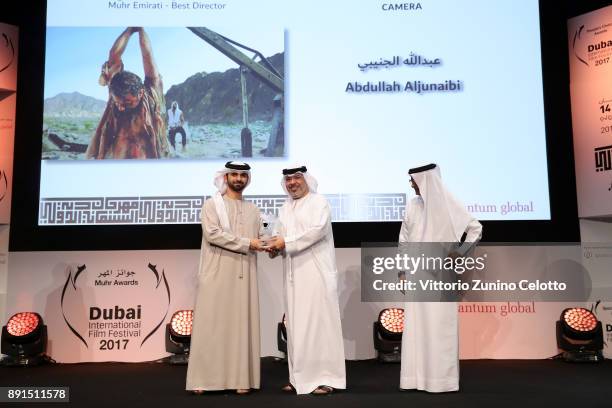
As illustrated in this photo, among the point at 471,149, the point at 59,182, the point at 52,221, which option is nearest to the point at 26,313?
the point at 52,221

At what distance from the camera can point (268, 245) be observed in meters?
3.65

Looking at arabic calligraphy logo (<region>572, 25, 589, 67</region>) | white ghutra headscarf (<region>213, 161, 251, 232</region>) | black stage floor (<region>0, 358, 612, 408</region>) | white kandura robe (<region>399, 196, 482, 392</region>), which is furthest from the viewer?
arabic calligraphy logo (<region>572, 25, 589, 67</region>)

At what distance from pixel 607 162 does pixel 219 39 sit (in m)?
3.48

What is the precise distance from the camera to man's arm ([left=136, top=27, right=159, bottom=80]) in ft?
17.2

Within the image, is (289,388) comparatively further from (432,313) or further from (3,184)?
(3,184)

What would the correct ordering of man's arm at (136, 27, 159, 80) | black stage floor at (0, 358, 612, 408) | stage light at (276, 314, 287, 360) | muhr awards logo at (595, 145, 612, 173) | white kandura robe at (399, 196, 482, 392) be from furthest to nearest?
man's arm at (136, 27, 159, 80)
muhr awards logo at (595, 145, 612, 173)
stage light at (276, 314, 287, 360)
white kandura robe at (399, 196, 482, 392)
black stage floor at (0, 358, 612, 408)

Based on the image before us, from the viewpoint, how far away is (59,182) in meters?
5.09

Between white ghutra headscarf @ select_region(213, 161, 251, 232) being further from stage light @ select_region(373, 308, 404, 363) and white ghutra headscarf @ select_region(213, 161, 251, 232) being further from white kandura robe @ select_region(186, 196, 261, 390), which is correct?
stage light @ select_region(373, 308, 404, 363)

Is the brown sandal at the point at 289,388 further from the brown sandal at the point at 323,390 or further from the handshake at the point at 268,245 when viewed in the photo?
the handshake at the point at 268,245

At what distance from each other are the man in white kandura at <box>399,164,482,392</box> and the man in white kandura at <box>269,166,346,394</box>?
16.4 inches

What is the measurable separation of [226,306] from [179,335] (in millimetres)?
1376


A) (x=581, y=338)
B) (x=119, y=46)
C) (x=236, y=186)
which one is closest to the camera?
(x=236, y=186)

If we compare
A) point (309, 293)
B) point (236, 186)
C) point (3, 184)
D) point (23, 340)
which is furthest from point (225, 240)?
point (3, 184)

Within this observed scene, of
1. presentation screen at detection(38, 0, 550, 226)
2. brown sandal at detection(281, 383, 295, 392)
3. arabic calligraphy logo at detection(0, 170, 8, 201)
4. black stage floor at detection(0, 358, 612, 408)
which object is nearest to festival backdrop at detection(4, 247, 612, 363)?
black stage floor at detection(0, 358, 612, 408)
